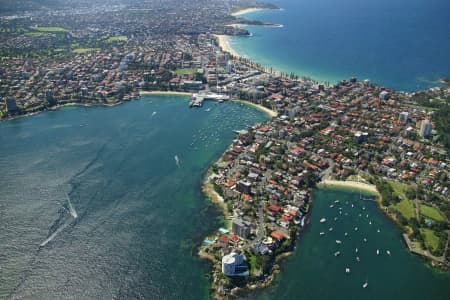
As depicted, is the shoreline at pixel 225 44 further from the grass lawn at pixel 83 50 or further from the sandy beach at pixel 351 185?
the sandy beach at pixel 351 185

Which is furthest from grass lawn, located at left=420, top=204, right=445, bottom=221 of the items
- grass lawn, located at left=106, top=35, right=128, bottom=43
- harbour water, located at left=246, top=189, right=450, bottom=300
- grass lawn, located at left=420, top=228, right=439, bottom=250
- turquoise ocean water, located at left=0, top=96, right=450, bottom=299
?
grass lawn, located at left=106, top=35, right=128, bottom=43

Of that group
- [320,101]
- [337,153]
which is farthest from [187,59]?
[337,153]

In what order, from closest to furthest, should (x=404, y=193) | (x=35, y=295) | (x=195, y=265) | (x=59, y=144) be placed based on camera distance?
(x=35, y=295) < (x=195, y=265) < (x=404, y=193) < (x=59, y=144)

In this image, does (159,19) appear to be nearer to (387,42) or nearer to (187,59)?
(187,59)

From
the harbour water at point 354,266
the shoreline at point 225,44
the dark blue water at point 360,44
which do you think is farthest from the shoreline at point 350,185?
the shoreline at point 225,44

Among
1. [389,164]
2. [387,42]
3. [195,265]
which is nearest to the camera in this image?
[195,265]

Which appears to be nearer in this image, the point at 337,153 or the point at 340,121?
the point at 337,153

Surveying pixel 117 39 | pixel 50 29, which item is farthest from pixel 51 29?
pixel 117 39
